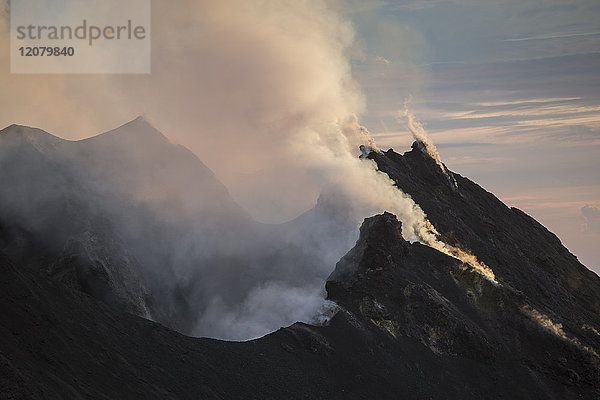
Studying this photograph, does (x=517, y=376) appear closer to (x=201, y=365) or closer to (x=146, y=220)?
(x=201, y=365)

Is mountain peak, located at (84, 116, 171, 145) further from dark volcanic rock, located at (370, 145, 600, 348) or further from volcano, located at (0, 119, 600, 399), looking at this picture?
dark volcanic rock, located at (370, 145, 600, 348)

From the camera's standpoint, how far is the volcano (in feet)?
141

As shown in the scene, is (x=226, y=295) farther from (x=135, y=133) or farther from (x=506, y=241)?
(x=506, y=241)

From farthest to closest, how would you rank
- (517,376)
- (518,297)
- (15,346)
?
(518,297) < (517,376) < (15,346)

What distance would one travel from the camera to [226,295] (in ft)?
227

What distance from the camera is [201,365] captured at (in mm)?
47406

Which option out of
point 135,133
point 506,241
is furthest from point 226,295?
point 506,241

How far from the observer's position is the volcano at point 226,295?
42844mm

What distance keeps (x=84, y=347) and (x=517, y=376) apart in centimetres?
3991

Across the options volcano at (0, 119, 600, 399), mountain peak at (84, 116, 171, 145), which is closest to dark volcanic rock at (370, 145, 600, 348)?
volcano at (0, 119, 600, 399)

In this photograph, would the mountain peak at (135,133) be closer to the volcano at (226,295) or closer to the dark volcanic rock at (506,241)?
the volcano at (226,295)

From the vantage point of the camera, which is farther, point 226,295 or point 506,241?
point 506,241

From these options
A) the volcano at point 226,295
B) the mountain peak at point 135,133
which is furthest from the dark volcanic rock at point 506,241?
the mountain peak at point 135,133

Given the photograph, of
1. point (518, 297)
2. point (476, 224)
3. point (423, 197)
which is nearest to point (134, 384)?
point (518, 297)
